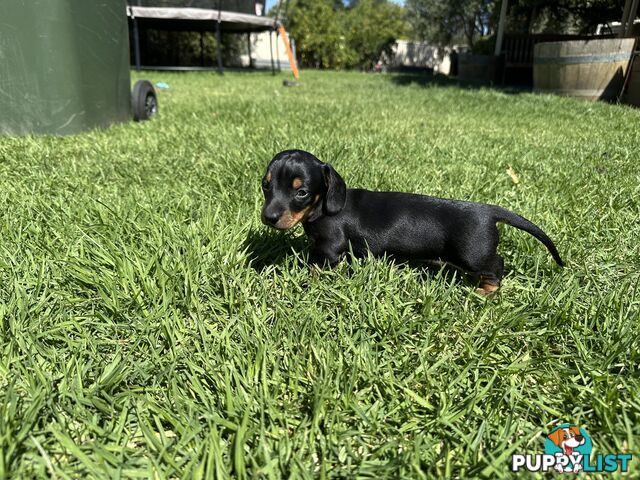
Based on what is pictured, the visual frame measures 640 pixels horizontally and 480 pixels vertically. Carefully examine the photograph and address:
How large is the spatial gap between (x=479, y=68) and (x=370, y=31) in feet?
80.3

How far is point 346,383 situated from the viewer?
5.10 feet

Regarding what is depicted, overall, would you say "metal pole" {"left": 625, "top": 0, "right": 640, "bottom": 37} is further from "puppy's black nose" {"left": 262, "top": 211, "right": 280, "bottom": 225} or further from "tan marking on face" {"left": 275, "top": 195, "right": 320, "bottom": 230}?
"puppy's black nose" {"left": 262, "top": 211, "right": 280, "bottom": 225}

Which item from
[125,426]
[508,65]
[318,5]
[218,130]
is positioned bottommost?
[125,426]

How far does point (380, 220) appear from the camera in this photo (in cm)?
230

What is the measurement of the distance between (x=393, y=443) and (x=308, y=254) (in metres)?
1.31

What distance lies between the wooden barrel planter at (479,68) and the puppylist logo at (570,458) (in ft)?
45.6

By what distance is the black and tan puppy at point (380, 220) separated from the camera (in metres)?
2.11

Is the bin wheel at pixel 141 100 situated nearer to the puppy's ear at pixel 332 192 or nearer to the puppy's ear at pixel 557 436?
the puppy's ear at pixel 332 192

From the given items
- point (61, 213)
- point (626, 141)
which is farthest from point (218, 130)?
point (626, 141)

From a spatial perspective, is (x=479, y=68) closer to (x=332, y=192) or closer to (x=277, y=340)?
(x=332, y=192)

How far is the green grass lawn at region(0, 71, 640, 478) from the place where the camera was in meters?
1.34

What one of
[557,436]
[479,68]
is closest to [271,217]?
[557,436]

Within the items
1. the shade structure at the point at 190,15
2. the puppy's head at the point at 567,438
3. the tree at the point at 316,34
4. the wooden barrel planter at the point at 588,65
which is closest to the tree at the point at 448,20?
the tree at the point at 316,34

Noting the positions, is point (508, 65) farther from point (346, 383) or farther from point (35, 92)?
point (346, 383)
